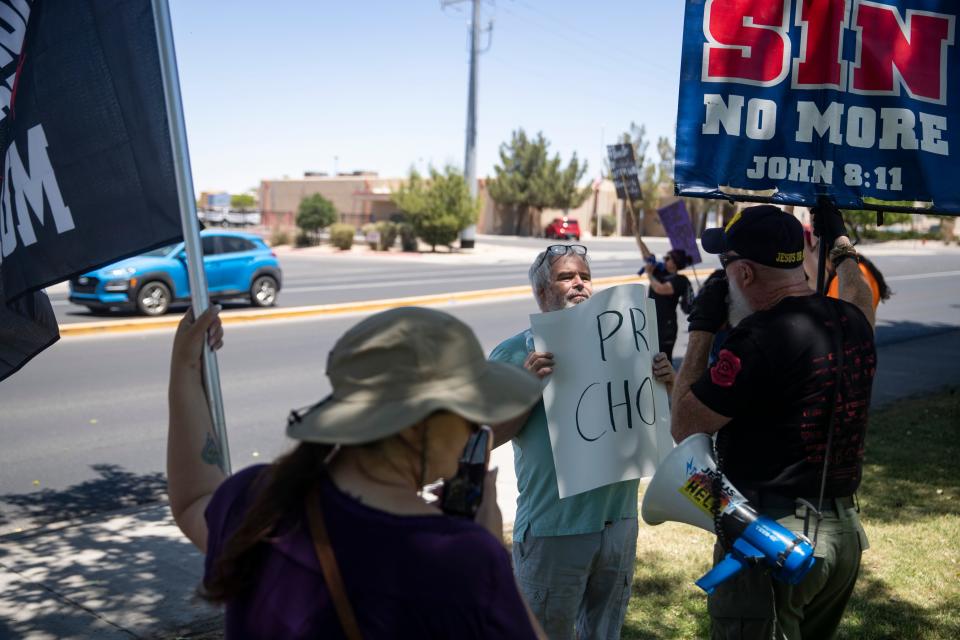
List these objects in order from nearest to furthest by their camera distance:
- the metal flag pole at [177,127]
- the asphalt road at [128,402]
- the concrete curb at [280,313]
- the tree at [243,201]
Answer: the metal flag pole at [177,127], the asphalt road at [128,402], the concrete curb at [280,313], the tree at [243,201]

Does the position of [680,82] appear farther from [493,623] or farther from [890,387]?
[890,387]

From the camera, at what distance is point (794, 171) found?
396 cm

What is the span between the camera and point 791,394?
2.83 metres

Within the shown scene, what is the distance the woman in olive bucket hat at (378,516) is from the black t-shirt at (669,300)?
8200mm

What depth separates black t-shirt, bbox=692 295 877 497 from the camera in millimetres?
2822

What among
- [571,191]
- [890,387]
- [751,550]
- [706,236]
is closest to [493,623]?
[751,550]

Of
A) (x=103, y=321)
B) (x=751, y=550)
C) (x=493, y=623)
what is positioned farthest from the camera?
(x=103, y=321)

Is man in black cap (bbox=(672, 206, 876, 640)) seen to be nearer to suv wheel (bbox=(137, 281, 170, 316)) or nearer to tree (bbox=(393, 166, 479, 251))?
suv wheel (bbox=(137, 281, 170, 316))

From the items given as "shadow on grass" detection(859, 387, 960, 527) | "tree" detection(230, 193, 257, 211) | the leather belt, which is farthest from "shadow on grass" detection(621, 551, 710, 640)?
"tree" detection(230, 193, 257, 211)

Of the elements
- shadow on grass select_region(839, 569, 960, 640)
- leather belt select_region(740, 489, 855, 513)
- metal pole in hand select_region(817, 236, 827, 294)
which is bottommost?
shadow on grass select_region(839, 569, 960, 640)

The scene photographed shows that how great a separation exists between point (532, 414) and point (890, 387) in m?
8.97

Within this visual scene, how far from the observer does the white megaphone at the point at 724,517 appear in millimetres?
2688

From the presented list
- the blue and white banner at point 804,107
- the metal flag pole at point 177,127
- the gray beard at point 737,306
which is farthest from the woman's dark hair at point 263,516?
the blue and white banner at point 804,107

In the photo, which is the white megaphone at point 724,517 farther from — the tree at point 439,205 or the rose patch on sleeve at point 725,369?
the tree at point 439,205
